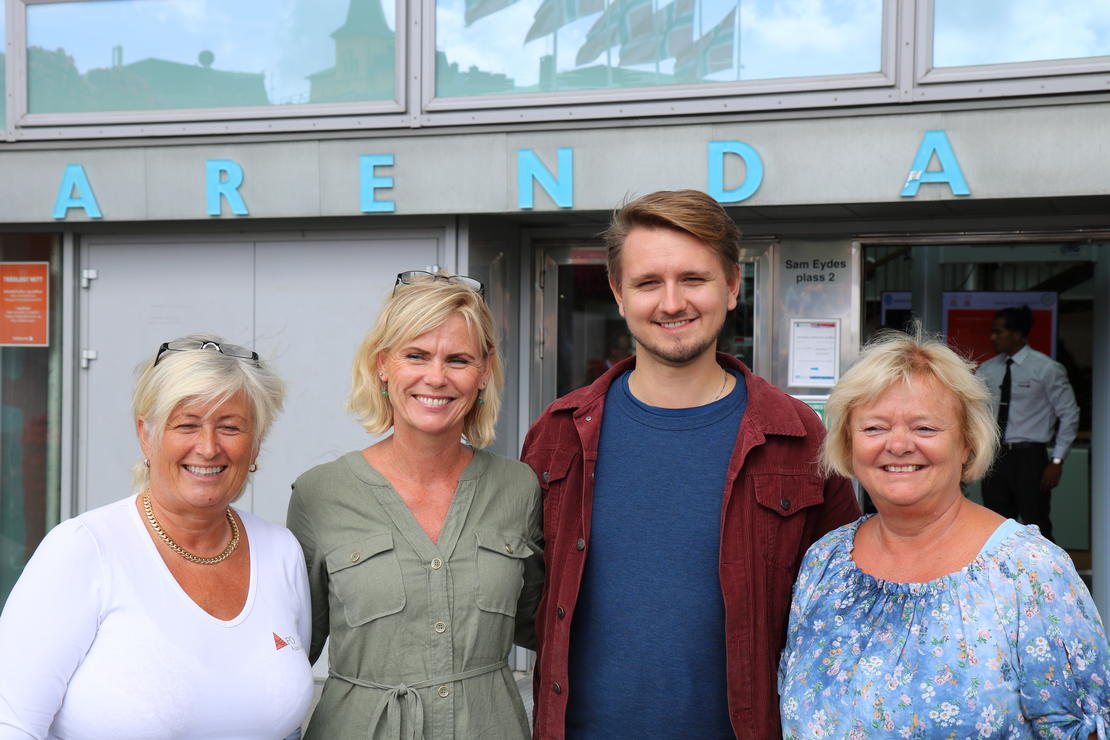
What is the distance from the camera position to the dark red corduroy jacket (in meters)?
2.42

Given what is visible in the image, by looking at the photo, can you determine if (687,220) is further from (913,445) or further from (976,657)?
(976,657)

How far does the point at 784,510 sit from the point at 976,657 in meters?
0.66

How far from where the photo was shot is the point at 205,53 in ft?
19.4

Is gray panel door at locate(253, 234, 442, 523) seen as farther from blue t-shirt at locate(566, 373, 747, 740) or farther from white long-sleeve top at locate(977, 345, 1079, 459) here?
white long-sleeve top at locate(977, 345, 1079, 459)

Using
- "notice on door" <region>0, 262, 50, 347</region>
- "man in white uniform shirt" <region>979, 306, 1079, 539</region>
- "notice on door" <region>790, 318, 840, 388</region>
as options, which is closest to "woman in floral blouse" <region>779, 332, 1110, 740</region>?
"notice on door" <region>790, 318, 840, 388</region>

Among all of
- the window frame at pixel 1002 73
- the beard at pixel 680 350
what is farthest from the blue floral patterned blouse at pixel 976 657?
the window frame at pixel 1002 73

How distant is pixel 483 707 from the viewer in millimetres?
2402

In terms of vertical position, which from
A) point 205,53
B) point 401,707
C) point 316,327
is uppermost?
point 205,53

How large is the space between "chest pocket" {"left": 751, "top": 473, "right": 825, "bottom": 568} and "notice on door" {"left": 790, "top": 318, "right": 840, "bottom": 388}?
3206 mm

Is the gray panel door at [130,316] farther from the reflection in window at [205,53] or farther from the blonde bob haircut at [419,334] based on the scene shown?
the blonde bob haircut at [419,334]

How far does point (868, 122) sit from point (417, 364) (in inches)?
128

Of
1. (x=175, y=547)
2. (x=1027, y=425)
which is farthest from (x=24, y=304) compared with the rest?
(x=1027, y=425)

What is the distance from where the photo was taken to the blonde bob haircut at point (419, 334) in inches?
97.8

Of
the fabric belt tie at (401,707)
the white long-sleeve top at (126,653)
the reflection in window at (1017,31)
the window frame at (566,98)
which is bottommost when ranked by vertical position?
the fabric belt tie at (401,707)
